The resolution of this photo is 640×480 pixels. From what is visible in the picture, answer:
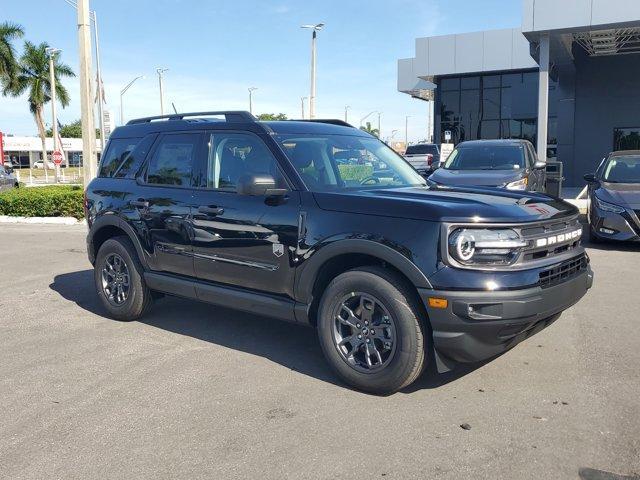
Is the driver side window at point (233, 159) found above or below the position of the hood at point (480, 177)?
above

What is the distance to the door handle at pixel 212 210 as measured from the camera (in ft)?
16.2

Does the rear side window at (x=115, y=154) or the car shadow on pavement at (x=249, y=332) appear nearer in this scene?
the car shadow on pavement at (x=249, y=332)

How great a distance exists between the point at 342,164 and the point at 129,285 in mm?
2490

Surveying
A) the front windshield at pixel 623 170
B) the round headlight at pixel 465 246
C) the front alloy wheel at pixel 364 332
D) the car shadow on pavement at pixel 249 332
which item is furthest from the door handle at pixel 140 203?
the front windshield at pixel 623 170

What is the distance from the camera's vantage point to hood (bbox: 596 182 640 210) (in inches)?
377

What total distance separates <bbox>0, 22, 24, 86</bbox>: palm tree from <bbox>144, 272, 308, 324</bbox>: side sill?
52.2 m

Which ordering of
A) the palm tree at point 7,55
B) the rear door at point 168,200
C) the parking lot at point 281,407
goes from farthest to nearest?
the palm tree at point 7,55 → the rear door at point 168,200 → the parking lot at point 281,407

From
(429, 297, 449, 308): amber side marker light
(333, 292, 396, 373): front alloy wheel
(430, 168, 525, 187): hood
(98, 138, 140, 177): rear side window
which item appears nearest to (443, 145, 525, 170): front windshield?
(430, 168, 525, 187): hood

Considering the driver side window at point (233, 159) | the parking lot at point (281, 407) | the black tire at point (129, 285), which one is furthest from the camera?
the black tire at point (129, 285)

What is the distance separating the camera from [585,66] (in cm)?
2467

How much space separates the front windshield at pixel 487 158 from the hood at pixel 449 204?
726cm

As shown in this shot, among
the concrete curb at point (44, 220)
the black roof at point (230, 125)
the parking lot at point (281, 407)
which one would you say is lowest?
the parking lot at point (281, 407)

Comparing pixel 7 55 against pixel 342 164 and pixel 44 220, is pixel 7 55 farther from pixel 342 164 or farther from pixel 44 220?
pixel 342 164

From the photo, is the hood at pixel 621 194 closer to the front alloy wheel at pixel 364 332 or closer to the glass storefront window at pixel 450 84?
the front alloy wheel at pixel 364 332
